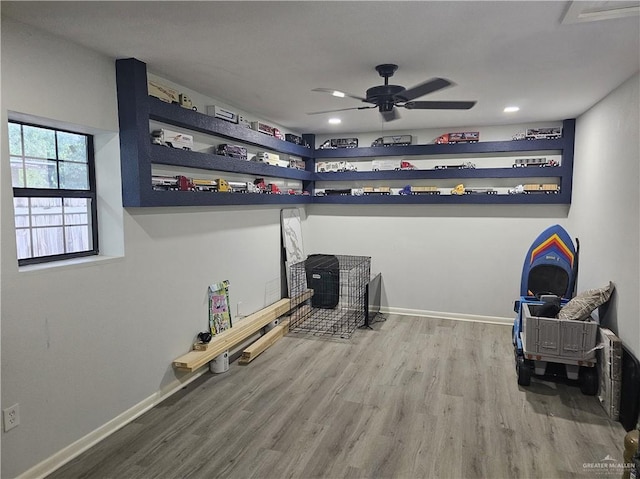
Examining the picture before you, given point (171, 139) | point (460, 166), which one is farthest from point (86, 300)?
point (460, 166)

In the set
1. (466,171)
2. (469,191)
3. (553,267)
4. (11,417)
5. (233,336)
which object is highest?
(466,171)

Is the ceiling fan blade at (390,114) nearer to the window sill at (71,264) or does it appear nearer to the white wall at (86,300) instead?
the white wall at (86,300)

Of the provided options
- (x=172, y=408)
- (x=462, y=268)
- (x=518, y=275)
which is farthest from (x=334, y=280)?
(x=172, y=408)

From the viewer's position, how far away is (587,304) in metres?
3.26

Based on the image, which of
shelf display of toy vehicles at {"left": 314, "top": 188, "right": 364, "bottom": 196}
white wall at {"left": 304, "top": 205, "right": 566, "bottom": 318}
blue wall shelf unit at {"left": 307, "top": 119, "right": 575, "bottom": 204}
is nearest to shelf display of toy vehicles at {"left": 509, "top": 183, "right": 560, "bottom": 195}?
blue wall shelf unit at {"left": 307, "top": 119, "right": 575, "bottom": 204}

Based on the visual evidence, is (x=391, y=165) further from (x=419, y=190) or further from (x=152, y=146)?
(x=152, y=146)

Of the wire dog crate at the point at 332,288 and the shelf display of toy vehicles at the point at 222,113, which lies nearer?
the shelf display of toy vehicles at the point at 222,113

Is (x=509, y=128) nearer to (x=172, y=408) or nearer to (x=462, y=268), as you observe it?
(x=462, y=268)

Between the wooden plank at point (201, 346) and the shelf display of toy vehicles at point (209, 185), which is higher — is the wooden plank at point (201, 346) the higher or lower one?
the lower one

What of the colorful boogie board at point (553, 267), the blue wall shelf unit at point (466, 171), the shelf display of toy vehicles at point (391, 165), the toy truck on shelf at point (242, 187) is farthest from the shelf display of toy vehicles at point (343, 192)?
the colorful boogie board at point (553, 267)

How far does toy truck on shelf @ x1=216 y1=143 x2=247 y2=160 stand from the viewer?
3854 millimetres

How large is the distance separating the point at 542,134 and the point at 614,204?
1.78 meters

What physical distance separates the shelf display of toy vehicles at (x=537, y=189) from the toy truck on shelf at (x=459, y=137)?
806 mm

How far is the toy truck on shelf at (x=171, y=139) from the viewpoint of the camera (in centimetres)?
307
